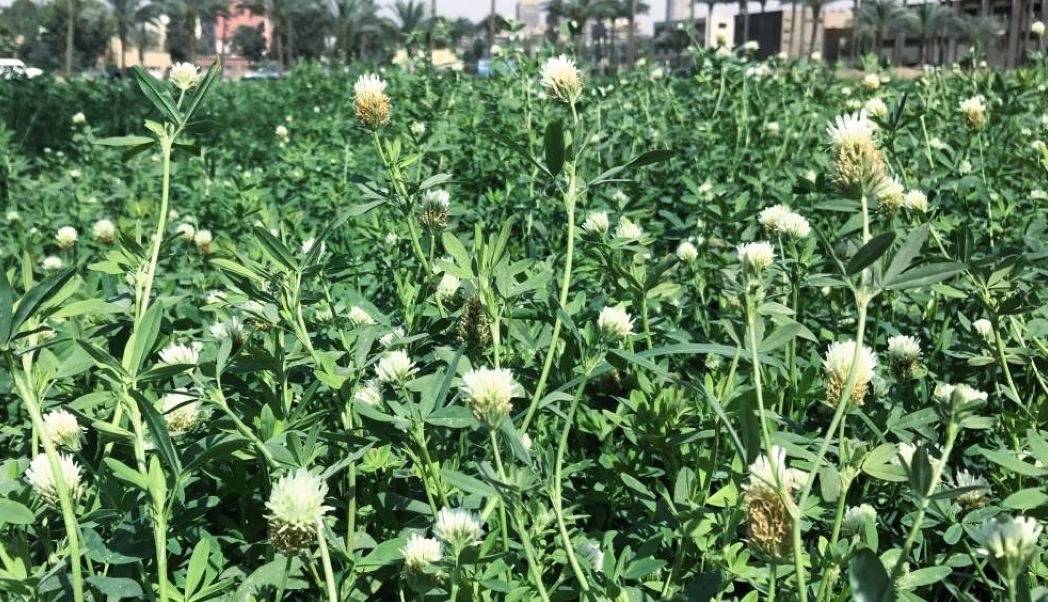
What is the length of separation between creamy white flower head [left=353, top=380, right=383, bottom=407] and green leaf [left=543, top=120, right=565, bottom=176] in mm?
439

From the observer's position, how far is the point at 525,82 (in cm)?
397

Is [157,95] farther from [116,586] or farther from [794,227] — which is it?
[794,227]

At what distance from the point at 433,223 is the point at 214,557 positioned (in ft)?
2.53

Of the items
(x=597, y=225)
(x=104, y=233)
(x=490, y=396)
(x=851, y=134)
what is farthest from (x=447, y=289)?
(x=104, y=233)

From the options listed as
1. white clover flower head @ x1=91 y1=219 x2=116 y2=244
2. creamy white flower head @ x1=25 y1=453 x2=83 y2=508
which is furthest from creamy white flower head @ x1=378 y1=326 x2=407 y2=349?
white clover flower head @ x1=91 y1=219 x2=116 y2=244

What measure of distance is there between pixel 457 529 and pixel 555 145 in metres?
0.54

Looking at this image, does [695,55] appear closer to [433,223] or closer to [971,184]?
[971,184]

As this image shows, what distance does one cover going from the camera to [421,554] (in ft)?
3.81

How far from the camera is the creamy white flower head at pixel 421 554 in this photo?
116 cm

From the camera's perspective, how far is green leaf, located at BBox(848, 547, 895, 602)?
0.78 m

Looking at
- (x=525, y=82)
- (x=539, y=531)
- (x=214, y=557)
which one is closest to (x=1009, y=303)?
(x=539, y=531)

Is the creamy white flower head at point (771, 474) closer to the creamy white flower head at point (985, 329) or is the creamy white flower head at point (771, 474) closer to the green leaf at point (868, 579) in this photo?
the green leaf at point (868, 579)

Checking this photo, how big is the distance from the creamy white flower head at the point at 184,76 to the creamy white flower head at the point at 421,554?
847 millimetres

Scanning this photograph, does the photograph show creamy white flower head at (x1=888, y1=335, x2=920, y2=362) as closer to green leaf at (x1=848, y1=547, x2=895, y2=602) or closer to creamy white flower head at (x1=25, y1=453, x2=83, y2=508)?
green leaf at (x1=848, y1=547, x2=895, y2=602)
